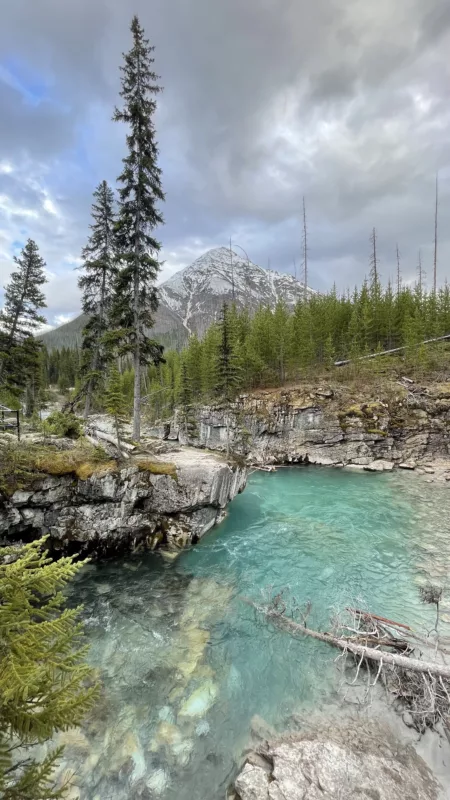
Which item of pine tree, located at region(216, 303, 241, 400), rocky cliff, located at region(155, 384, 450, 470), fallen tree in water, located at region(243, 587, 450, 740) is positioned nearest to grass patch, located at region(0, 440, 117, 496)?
fallen tree in water, located at region(243, 587, 450, 740)

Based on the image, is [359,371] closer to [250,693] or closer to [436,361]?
[436,361]

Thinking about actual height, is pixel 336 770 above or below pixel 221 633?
above

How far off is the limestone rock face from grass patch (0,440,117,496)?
1015 cm

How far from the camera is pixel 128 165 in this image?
16672mm

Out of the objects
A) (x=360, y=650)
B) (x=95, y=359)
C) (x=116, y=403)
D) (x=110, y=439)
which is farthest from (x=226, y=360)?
(x=360, y=650)

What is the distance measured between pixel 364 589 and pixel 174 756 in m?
7.98

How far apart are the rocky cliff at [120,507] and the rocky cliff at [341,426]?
47.3 ft

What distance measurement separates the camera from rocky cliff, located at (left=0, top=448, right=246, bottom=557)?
12.4m

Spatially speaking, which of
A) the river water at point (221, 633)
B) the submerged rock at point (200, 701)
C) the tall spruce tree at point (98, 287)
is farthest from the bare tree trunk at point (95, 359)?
the submerged rock at point (200, 701)

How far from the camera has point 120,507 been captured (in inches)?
521

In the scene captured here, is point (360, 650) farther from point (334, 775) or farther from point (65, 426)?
point (65, 426)

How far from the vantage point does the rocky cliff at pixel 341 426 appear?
29562 millimetres

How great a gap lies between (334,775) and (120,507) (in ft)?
33.7

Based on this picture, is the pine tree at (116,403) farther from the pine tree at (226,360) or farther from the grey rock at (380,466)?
the grey rock at (380,466)
